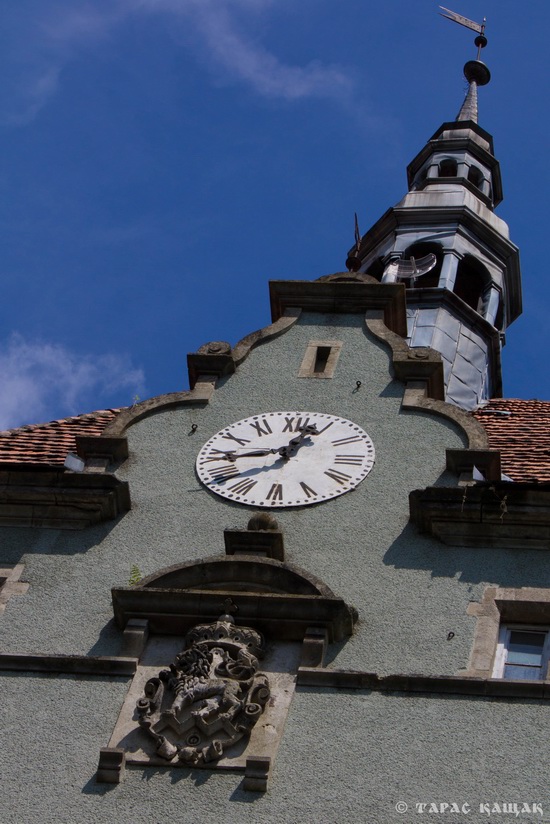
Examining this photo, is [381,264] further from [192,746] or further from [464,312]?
[192,746]

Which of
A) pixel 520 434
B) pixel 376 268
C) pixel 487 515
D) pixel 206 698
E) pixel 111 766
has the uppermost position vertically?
pixel 376 268

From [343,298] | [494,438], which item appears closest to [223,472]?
[343,298]

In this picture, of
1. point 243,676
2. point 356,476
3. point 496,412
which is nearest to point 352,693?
point 243,676

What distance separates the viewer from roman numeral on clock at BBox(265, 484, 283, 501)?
15539 mm

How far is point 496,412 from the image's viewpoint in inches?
840

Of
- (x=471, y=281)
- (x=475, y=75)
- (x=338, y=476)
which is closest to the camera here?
(x=338, y=476)

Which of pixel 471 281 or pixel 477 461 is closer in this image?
pixel 477 461

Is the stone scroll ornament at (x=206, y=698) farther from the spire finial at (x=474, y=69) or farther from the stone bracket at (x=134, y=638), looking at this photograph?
the spire finial at (x=474, y=69)

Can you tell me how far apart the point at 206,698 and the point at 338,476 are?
3.47 metres

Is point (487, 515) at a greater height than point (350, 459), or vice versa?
point (350, 459)

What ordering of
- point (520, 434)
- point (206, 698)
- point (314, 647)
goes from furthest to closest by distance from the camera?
point (520, 434) → point (314, 647) → point (206, 698)

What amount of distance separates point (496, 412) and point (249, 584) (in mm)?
7925

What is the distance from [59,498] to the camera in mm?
15516

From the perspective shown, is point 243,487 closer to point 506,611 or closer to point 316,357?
point 316,357
